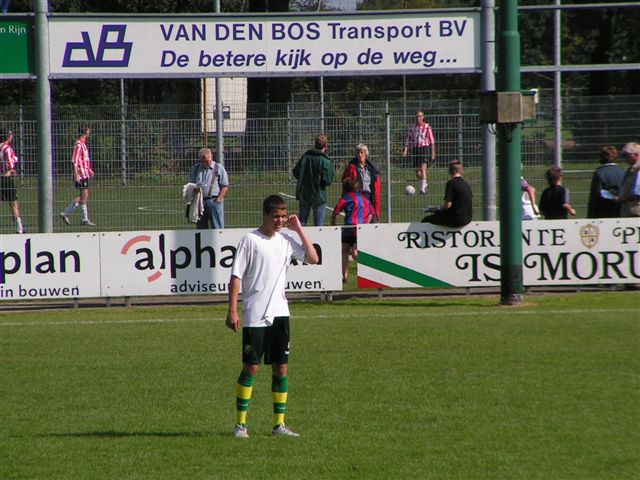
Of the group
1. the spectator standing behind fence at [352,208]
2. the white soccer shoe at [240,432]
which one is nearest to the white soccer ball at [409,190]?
the spectator standing behind fence at [352,208]

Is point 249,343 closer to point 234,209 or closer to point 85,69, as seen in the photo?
point 85,69

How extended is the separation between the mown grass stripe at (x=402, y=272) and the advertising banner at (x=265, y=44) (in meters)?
3.26

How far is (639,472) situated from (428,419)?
6.72 ft

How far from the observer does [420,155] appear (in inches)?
840

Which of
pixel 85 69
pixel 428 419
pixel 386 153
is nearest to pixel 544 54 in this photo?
pixel 386 153

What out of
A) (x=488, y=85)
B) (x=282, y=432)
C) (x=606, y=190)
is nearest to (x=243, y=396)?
(x=282, y=432)

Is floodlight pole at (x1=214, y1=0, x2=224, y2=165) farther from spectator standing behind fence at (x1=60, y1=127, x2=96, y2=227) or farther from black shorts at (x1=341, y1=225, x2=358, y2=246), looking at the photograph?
black shorts at (x1=341, y1=225, x2=358, y2=246)

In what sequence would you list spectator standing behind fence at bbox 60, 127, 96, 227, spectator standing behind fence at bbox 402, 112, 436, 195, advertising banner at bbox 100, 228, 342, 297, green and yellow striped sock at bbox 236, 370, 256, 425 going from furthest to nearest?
spectator standing behind fence at bbox 402, 112, 436, 195 → spectator standing behind fence at bbox 60, 127, 96, 227 → advertising banner at bbox 100, 228, 342, 297 → green and yellow striped sock at bbox 236, 370, 256, 425

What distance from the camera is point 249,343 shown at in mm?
8773

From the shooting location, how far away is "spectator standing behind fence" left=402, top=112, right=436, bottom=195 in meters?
21.1

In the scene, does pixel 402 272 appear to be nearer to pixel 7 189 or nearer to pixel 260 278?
pixel 7 189

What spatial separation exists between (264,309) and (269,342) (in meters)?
0.27

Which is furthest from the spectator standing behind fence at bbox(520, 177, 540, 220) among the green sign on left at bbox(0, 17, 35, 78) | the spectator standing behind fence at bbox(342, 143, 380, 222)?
the green sign on left at bbox(0, 17, 35, 78)

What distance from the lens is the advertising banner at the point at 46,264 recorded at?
1628cm
